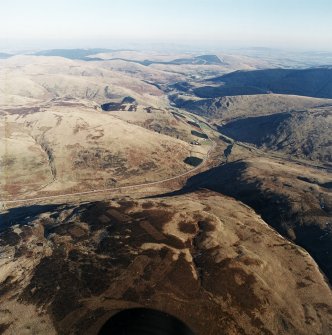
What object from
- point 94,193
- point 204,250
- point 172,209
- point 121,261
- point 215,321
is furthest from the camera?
point 94,193

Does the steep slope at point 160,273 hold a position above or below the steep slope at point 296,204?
above

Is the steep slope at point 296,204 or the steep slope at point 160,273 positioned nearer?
the steep slope at point 160,273

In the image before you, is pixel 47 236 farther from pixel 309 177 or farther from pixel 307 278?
pixel 309 177

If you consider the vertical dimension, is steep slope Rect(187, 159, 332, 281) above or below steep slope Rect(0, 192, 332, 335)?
below

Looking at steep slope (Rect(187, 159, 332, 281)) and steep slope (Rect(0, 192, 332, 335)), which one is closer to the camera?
steep slope (Rect(0, 192, 332, 335))

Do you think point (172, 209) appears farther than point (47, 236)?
Yes

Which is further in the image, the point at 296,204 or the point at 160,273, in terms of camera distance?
the point at 296,204

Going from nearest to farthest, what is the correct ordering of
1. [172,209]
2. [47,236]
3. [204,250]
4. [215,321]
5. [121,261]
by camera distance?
[215,321], [121,261], [204,250], [47,236], [172,209]

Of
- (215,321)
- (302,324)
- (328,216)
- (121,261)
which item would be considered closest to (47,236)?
(121,261)
